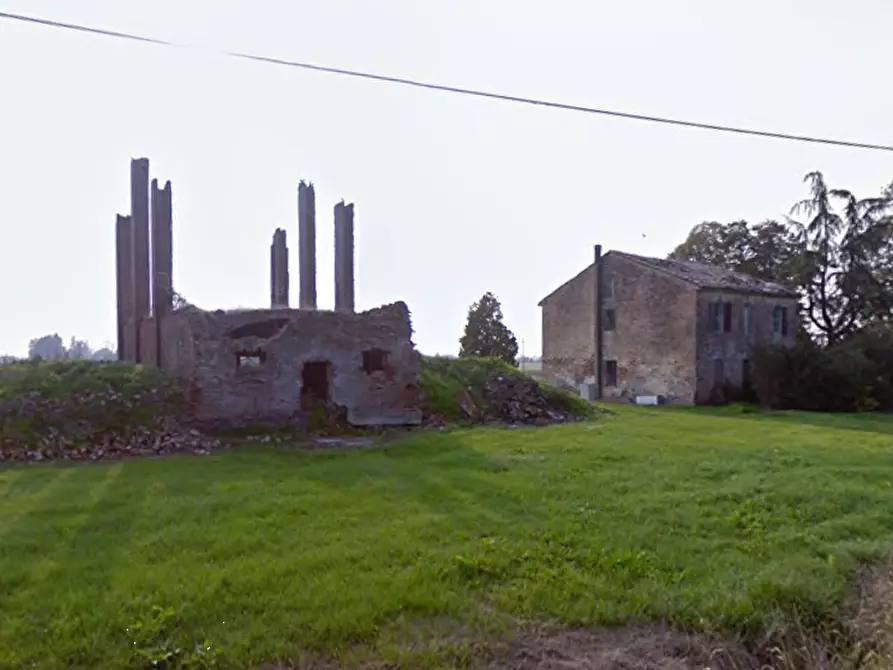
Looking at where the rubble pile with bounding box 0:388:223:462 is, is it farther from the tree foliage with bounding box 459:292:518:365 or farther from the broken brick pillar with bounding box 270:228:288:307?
the tree foliage with bounding box 459:292:518:365

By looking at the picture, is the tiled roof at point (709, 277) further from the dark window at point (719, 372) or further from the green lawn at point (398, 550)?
the green lawn at point (398, 550)

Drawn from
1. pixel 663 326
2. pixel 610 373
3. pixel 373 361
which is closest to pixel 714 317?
pixel 663 326

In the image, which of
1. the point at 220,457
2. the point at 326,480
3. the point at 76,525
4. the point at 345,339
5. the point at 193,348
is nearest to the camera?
the point at 76,525

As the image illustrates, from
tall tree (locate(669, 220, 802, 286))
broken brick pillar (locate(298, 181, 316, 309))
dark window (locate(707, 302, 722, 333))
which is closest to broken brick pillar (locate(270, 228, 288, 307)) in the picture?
broken brick pillar (locate(298, 181, 316, 309))

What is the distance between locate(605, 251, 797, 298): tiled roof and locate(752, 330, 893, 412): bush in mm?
3003

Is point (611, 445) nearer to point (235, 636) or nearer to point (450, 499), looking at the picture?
point (450, 499)

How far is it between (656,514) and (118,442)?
890 centimetres

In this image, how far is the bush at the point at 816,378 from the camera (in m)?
27.5

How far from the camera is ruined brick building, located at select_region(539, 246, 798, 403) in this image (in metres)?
28.4

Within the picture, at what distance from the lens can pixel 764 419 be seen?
21.8 metres

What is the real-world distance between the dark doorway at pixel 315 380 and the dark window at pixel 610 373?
1649 cm

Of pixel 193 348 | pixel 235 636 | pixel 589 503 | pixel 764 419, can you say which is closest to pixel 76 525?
pixel 235 636

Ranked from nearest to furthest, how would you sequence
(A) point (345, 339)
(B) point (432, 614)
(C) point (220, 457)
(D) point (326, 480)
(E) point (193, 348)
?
(B) point (432, 614) → (D) point (326, 480) → (C) point (220, 457) → (E) point (193, 348) → (A) point (345, 339)

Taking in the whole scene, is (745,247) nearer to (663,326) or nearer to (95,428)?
(663,326)
